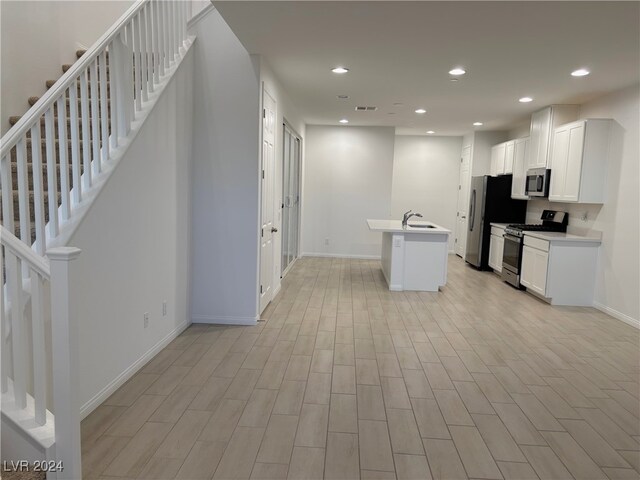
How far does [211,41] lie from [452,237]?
744cm

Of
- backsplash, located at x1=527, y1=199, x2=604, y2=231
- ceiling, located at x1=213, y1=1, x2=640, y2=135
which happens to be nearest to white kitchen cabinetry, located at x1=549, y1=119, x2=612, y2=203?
backsplash, located at x1=527, y1=199, x2=604, y2=231

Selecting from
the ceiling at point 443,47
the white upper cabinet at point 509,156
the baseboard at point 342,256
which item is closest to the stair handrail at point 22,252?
the ceiling at point 443,47

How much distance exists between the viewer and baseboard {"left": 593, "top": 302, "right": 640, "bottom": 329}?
15.6 ft

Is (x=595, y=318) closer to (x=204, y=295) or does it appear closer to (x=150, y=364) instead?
(x=204, y=295)

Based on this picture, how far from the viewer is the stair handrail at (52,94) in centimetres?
202

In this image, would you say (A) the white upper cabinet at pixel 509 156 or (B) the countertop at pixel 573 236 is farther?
(A) the white upper cabinet at pixel 509 156

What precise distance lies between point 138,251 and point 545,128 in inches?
226

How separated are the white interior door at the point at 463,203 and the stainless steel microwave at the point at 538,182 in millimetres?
2314

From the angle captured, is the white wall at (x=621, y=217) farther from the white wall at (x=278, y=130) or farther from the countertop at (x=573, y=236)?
the white wall at (x=278, y=130)

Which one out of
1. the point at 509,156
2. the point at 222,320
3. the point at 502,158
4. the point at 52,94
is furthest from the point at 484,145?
the point at 52,94

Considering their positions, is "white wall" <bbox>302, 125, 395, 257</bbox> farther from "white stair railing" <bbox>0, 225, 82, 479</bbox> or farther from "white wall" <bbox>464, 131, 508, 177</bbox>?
"white stair railing" <bbox>0, 225, 82, 479</bbox>

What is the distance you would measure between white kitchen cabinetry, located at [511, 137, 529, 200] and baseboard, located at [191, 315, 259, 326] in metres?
4.91

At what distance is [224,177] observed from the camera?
4293 millimetres

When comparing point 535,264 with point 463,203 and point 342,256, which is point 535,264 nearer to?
point 463,203
